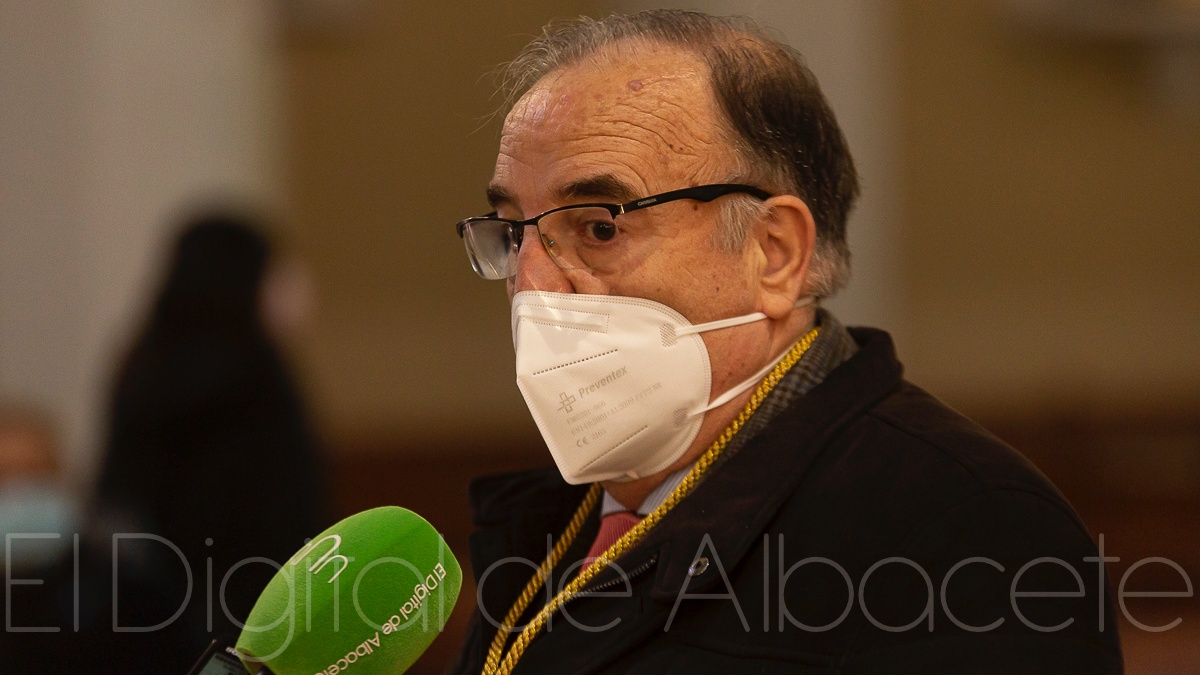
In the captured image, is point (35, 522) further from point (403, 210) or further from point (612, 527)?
point (403, 210)

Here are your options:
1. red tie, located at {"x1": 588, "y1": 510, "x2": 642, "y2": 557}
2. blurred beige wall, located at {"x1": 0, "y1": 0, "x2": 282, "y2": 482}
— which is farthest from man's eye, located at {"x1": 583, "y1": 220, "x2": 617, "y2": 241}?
blurred beige wall, located at {"x1": 0, "y1": 0, "x2": 282, "y2": 482}

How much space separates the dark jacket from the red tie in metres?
0.14

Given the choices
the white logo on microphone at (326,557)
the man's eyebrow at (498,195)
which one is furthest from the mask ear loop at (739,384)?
the white logo on microphone at (326,557)

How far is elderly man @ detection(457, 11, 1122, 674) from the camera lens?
4.58ft

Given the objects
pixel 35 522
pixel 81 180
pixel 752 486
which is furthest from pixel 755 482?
pixel 81 180

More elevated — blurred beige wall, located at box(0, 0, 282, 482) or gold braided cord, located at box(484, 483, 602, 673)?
blurred beige wall, located at box(0, 0, 282, 482)

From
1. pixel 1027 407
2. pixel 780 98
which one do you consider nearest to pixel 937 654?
pixel 780 98

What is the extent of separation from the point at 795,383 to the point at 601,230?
321 millimetres

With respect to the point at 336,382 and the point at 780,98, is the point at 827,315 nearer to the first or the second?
the point at 780,98

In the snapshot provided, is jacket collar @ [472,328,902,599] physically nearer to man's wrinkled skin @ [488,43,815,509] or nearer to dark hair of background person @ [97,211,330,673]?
man's wrinkled skin @ [488,43,815,509]

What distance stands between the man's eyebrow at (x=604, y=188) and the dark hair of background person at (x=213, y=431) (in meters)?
1.67

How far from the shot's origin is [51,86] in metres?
4.94

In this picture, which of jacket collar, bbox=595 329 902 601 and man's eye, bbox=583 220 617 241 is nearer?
jacket collar, bbox=595 329 902 601

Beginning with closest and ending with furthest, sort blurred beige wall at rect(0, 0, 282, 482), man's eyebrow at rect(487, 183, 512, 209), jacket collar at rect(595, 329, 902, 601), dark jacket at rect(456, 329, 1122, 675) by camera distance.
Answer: dark jacket at rect(456, 329, 1122, 675)
jacket collar at rect(595, 329, 902, 601)
man's eyebrow at rect(487, 183, 512, 209)
blurred beige wall at rect(0, 0, 282, 482)
